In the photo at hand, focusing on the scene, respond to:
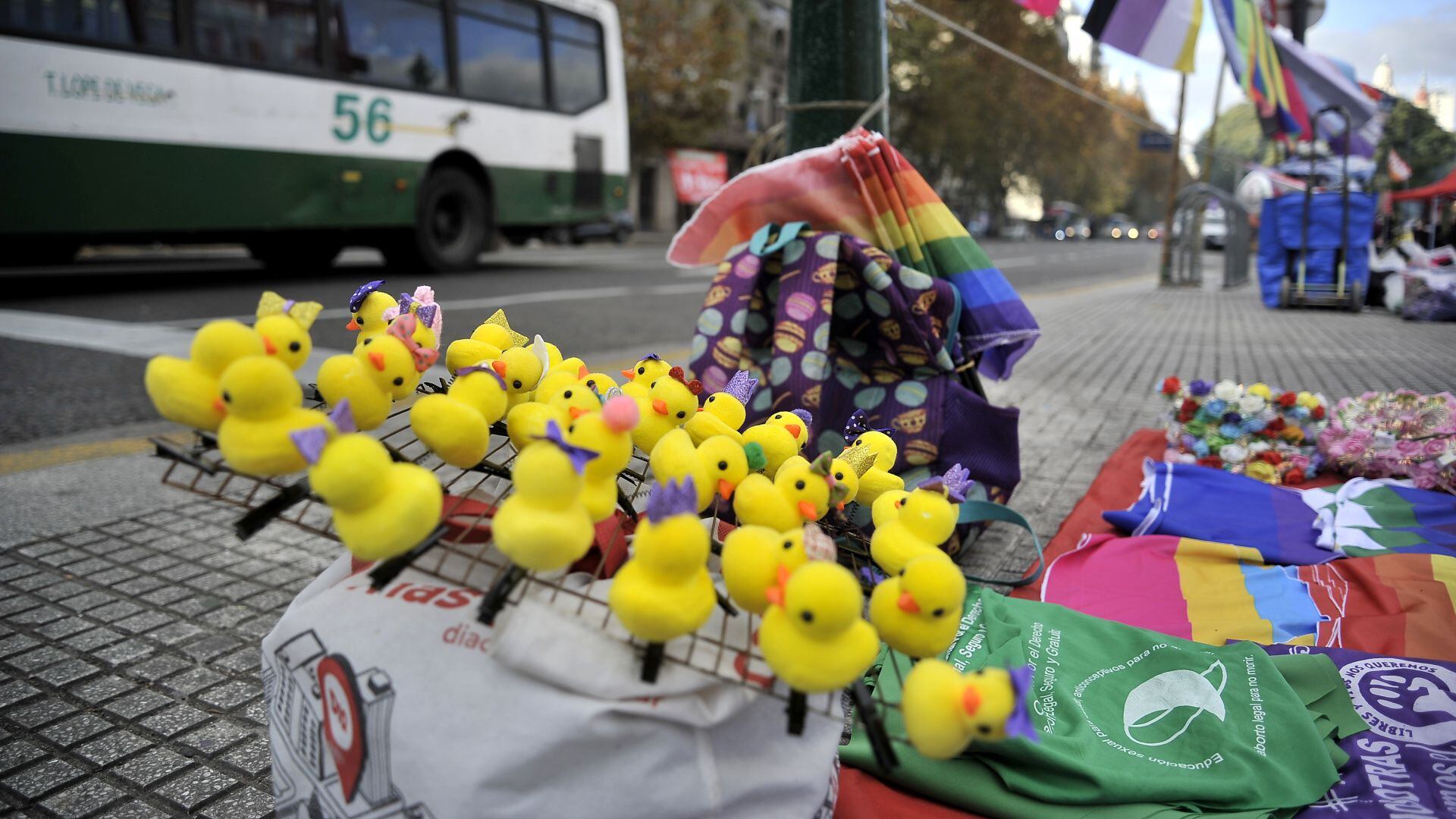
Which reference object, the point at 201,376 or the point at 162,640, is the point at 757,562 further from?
the point at 162,640

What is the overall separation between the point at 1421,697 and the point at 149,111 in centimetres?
883

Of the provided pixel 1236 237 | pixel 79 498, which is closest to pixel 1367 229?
pixel 1236 237

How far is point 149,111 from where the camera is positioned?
7.41 metres

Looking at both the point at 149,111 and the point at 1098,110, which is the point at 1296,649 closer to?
the point at 149,111

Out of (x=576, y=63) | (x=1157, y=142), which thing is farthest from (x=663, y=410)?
(x=1157, y=142)

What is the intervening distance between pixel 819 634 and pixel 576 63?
1159cm

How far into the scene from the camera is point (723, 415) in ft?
4.58

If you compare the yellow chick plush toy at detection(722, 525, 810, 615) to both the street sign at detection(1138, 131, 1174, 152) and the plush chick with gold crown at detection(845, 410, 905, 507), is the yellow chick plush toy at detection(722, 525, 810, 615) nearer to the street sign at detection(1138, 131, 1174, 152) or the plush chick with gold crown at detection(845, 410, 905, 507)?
the plush chick with gold crown at detection(845, 410, 905, 507)

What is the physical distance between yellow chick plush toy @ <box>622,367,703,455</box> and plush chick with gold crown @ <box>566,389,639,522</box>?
219 millimetres

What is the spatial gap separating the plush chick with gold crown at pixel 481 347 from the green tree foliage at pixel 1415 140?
1431 cm

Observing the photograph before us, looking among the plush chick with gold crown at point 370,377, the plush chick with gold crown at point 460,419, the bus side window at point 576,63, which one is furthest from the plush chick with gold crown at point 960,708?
the bus side window at point 576,63

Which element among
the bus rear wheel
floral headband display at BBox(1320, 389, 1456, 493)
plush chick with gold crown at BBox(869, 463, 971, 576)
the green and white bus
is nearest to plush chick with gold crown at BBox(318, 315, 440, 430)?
plush chick with gold crown at BBox(869, 463, 971, 576)

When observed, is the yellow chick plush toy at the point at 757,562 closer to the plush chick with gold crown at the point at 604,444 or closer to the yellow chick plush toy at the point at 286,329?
the plush chick with gold crown at the point at 604,444

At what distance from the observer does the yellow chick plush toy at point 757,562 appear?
40.7 inches
